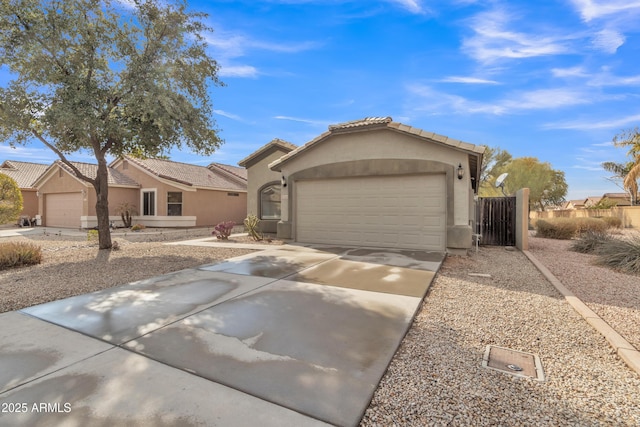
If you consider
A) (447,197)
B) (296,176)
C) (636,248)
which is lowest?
(636,248)

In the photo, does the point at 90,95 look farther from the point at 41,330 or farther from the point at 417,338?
the point at 417,338

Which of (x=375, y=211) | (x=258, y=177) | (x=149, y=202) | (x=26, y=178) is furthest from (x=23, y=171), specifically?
(x=375, y=211)

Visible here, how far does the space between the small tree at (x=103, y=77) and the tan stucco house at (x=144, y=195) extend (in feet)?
33.4

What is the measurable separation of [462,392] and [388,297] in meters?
2.52

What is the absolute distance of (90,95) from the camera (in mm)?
8578

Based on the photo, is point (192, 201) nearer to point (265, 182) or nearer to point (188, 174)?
point (188, 174)

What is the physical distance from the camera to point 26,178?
2558 centimetres

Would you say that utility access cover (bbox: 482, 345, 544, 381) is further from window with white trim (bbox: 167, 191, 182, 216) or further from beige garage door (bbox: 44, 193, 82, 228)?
beige garage door (bbox: 44, 193, 82, 228)

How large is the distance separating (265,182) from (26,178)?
23288 millimetres

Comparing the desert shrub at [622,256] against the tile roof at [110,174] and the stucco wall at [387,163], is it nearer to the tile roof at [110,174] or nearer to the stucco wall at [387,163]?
the stucco wall at [387,163]

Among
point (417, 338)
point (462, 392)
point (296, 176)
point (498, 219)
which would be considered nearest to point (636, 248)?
point (498, 219)

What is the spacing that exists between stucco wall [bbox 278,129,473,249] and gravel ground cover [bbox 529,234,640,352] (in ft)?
8.52

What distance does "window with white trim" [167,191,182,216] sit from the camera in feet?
66.8

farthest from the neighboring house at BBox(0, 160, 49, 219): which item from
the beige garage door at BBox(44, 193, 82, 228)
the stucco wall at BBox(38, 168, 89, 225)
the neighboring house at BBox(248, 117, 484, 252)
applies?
the neighboring house at BBox(248, 117, 484, 252)
